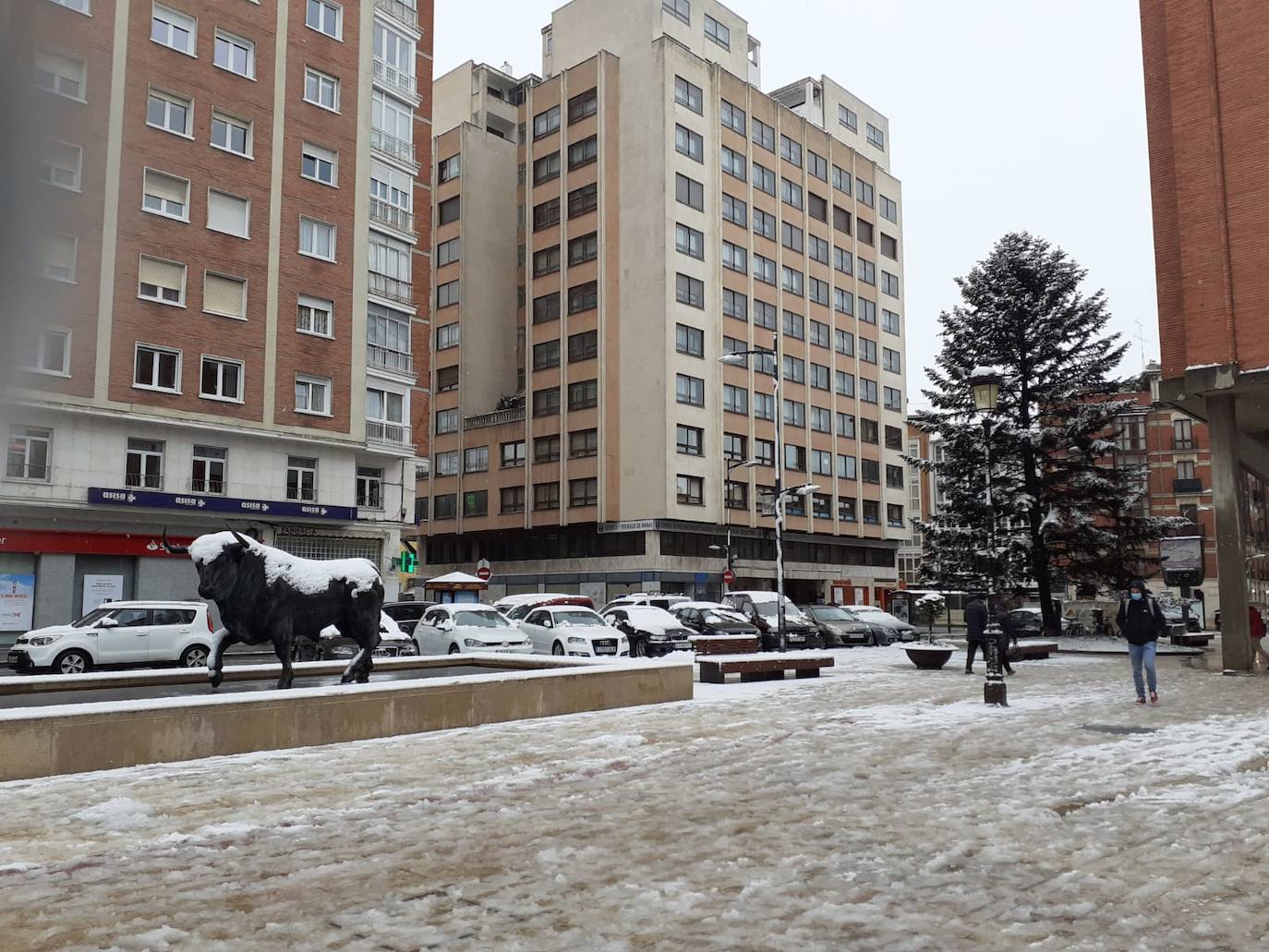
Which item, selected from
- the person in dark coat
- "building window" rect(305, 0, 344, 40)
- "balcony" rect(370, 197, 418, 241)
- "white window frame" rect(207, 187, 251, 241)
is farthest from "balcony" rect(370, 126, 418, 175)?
the person in dark coat

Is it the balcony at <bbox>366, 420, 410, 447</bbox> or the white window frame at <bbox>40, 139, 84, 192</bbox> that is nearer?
the white window frame at <bbox>40, 139, 84, 192</bbox>

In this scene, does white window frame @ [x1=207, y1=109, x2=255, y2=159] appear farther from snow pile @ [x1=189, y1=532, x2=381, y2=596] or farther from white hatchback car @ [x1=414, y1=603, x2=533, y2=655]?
snow pile @ [x1=189, y1=532, x2=381, y2=596]

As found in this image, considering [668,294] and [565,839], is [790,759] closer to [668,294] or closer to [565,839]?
[565,839]

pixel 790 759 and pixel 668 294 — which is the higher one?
pixel 668 294

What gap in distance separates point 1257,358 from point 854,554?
147 feet

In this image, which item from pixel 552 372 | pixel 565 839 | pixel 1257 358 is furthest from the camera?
pixel 552 372

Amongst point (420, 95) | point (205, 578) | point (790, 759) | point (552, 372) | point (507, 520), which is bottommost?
point (790, 759)

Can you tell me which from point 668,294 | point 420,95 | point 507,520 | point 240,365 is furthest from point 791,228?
point 240,365

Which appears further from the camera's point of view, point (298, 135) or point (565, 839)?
point (298, 135)

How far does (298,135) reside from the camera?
32.8m

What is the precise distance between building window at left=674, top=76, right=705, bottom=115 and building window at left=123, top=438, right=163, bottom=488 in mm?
36144

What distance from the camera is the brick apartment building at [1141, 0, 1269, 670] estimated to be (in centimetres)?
2091

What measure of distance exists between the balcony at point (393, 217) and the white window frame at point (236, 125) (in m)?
5.90

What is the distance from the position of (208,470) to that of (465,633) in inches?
454
